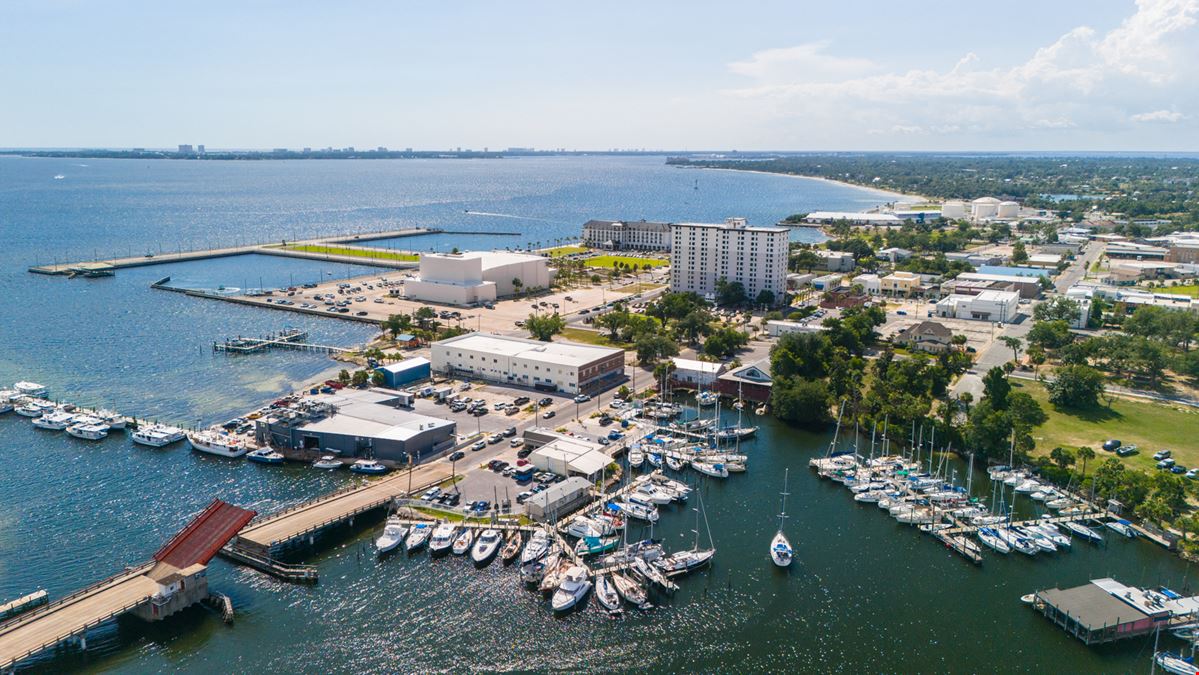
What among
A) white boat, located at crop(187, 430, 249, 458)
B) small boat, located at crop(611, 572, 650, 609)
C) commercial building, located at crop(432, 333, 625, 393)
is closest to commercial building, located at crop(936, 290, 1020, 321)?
commercial building, located at crop(432, 333, 625, 393)

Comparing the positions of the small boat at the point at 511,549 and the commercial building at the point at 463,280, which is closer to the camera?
the small boat at the point at 511,549

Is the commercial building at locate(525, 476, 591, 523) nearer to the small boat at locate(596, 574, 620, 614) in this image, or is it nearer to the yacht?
the small boat at locate(596, 574, 620, 614)

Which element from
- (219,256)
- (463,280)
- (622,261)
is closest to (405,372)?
(463,280)

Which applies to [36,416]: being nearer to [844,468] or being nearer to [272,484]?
[272,484]

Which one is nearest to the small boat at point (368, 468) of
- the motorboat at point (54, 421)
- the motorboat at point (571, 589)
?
the motorboat at point (571, 589)

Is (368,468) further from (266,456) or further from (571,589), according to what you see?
(571,589)

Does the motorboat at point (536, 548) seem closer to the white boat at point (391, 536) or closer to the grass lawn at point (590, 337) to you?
the white boat at point (391, 536)
